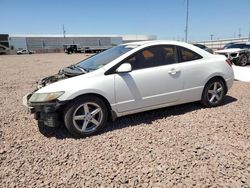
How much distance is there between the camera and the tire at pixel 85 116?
3.66 metres

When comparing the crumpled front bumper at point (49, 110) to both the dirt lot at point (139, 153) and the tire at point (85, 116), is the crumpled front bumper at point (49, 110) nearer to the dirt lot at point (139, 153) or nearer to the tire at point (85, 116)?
the tire at point (85, 116)

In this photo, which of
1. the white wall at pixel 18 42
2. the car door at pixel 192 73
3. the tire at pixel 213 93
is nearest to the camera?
the car door at pixel 192 73

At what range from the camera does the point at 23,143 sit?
3646 millimetres

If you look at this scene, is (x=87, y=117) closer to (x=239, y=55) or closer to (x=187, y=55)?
(x=187, y=55)

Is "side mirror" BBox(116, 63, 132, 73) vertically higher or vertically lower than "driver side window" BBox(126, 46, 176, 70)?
lower

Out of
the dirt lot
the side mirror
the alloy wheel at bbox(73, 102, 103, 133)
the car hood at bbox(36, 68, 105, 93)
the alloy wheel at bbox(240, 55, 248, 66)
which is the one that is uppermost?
the side mirror

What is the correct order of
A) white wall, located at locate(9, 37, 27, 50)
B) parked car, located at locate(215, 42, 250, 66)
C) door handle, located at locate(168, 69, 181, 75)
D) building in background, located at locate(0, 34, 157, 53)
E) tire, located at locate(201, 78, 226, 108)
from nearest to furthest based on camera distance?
door handle, located at locate(168, 69, 181, 75) < tire, located at locate(201, 78, 226, 108) < parked car, located at locate(215, 42, 250, 66) < building in background, located at locate(0, 34, 157, 53) < white wall, located at locate(9, 37, 27, 50)

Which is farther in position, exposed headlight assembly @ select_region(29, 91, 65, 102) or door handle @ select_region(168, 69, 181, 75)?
door handle @ select_region(168, 69, 181, 75)

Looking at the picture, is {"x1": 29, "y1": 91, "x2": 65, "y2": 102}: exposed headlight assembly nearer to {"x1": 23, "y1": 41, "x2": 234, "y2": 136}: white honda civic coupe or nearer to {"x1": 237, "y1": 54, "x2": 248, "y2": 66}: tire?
{"x1": 23, "y1": 41, "x2": 234, "y2": 136}: white honda civic coupe

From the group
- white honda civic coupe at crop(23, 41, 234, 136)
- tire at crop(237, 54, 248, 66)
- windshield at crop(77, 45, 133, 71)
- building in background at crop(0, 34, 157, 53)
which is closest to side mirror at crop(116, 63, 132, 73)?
white honda civic coupe at crop(23, 41, 234, 136)

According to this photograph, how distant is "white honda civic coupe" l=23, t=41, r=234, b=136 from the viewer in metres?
3.64

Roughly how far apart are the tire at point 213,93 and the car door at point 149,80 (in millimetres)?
769

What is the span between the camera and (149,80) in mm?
4129

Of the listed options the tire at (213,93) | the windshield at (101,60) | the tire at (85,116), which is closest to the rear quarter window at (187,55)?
the tire at (213,93)
